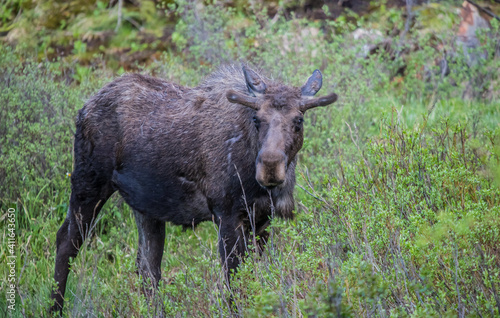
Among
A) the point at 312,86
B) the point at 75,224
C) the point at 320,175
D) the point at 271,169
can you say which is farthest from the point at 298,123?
the point at 75,224

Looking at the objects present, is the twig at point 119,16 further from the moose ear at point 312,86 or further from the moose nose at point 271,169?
the moose nose at point 271,169

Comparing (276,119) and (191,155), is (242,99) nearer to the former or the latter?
(276,119)

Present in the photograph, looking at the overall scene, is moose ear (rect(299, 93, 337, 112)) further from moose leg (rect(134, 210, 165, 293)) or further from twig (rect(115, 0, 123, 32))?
twig (rect(115, 0, 123, 32))

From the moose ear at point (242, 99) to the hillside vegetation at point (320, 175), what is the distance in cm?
67

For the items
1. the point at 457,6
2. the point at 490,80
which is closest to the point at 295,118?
the point at 490,80

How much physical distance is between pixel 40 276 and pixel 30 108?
247 cm

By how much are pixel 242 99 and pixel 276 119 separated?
0.33m

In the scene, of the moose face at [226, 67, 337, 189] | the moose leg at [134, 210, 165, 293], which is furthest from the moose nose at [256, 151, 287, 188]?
the moose leg at [134, 210, 165, 293]

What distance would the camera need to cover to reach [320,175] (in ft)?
19.6

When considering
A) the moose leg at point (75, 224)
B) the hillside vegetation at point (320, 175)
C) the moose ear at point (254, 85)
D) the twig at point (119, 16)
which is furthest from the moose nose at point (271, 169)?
the twig at point (119, 16)

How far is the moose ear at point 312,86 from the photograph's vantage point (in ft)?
15.6

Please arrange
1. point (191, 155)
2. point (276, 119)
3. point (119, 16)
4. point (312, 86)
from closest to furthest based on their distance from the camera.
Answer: point (276, 119) < point (312, 86) < point (191, 155) < point (119, 16)

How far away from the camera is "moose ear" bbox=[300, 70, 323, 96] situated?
475cm

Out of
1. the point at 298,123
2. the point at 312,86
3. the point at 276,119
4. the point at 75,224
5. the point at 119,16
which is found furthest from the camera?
the point at 119,16
